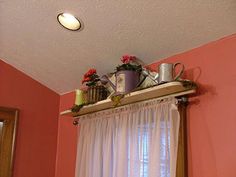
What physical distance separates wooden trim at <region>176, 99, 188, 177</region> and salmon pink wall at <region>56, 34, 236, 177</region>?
0.08ft

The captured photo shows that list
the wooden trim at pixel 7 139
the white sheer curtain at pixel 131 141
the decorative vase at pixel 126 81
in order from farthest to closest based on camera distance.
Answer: the wooden trim at pixel 7 139 → the decorative vase at pixel 126 81 → the white sheer curtain at pixel 131 141

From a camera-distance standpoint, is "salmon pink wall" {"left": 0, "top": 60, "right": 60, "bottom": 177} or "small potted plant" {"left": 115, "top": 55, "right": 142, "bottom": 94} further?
"salmon pink wall" {"left": 0, "top": 60, "right": 60, "bottom": 177}

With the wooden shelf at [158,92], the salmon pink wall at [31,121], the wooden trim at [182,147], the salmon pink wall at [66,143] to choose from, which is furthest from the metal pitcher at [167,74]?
the salmon pink wall at [31,121]

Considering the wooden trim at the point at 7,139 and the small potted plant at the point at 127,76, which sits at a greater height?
the small potted plant at the point at 127,76

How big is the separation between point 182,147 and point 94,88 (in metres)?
0.83

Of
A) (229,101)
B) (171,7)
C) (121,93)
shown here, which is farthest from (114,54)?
(229,101)

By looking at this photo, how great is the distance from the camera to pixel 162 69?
1779 mm

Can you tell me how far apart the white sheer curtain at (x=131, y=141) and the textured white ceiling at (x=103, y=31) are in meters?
0.36

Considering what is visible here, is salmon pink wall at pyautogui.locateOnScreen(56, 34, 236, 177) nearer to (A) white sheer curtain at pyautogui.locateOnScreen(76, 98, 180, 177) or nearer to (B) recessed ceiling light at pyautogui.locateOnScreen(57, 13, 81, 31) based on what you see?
(A) white sheer curtain at pyautogui.locateOnScreen(76, 98, 180, 177)

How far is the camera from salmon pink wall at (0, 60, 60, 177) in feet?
9.01

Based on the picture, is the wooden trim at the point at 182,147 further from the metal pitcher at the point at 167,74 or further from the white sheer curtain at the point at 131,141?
the metal pitcher at the point at 167,74

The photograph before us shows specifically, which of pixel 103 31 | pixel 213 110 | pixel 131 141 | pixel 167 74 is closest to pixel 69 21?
pixel 103 31

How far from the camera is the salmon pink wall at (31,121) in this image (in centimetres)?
275

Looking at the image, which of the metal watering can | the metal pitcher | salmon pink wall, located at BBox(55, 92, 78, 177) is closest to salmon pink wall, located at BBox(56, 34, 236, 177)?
the metal pitcher
